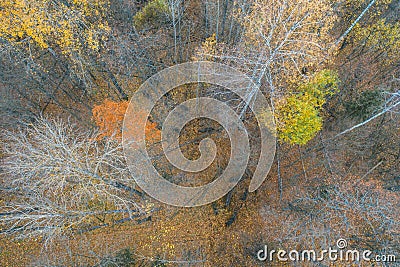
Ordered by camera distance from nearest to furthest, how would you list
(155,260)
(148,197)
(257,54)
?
1. (257,54)
2. (155,260)
3. (148,197)

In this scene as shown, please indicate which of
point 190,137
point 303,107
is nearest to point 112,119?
point 190,137

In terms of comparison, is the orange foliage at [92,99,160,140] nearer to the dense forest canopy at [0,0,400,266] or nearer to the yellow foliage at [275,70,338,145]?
the dense forest canopy at [0,0,400,266]

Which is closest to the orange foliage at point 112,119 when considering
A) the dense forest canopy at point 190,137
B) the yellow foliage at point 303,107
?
the dense forest canopy at point 190,137

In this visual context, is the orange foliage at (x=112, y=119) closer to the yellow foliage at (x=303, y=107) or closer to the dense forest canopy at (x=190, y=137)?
the dense forest canopy at (x=190, y=137)

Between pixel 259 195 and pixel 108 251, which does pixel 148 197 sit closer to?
pixel 108 251

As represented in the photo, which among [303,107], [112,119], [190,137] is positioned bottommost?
[303,107]

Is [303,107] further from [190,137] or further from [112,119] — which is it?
[112,119]

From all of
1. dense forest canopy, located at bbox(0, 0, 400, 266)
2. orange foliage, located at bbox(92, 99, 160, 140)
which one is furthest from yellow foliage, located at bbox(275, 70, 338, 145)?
orange foliage, located at bbox(92, 99, 160, 140)

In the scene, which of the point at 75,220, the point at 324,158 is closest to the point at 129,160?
the point at 75,220

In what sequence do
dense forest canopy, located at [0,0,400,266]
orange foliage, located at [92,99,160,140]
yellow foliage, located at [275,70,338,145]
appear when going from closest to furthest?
yellow foliage, located at [275,70,338,145] < dense forest canopy, located at [0,0,400,266] < orange foliage, located at [92,99,160,140]
